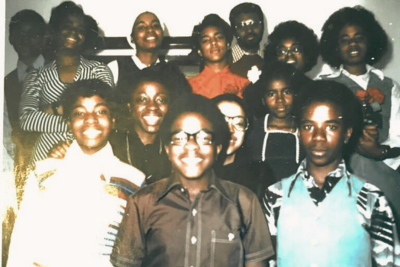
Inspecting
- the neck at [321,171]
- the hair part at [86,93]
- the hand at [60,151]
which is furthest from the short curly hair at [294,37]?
the hand at [60,151]

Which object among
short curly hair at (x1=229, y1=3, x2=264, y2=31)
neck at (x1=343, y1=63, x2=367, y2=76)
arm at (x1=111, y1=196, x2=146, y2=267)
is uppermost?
short curly hair at (x1=229, y1=3, x2=264, y2=31)

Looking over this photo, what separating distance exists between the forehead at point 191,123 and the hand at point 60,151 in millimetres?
432

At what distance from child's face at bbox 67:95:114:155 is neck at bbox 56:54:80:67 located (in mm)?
159

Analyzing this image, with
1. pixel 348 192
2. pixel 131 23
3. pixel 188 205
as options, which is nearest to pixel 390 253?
pixel 348 192

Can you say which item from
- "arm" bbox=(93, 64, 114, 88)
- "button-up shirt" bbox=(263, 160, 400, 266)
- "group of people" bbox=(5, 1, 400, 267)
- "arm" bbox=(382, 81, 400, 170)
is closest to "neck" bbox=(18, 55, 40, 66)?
"group of people" bbox=(5, 1, 400, 267)

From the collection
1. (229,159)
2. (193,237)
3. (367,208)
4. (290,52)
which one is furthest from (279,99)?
(193,237)

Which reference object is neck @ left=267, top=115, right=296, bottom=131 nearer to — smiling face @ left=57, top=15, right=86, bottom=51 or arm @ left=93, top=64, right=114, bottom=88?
arm @ left=93, top=64, right=114, bottom=88

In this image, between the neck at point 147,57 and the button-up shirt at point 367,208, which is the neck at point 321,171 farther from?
the neck at point 147,57

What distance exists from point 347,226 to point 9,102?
139 centimetres

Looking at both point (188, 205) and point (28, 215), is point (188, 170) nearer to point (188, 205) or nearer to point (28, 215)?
point (188, 205)

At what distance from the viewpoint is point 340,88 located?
5.87ft

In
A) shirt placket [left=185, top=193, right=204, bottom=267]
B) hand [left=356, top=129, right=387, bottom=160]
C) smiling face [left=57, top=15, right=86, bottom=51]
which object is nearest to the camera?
shirt placket [left=185, top=193, right=204, bottom=267]

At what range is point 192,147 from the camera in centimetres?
174

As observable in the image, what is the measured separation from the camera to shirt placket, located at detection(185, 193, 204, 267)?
5.52 feet
